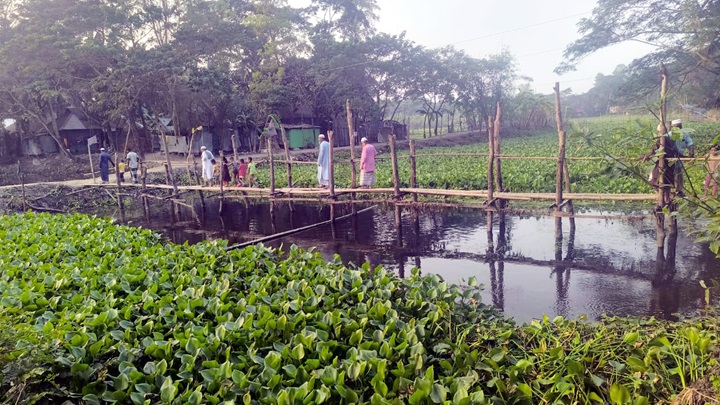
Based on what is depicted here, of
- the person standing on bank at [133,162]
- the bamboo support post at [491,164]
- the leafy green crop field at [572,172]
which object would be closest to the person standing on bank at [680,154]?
the leafy green crop field at [572,172]

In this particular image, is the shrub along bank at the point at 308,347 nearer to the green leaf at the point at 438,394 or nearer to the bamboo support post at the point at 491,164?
the green leaf at the point at 438,394

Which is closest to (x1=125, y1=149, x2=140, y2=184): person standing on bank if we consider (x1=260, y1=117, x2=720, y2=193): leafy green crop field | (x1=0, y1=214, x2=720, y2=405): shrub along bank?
(x1=260, y1=117, x2=720, y2=193): leafy green crop field

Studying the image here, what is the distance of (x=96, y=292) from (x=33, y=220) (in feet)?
19.2

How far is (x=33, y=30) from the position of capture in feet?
78.8

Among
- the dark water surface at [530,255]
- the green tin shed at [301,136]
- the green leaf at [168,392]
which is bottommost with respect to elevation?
the dark water surface at [530,255]

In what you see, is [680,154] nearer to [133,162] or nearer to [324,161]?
[324,161]

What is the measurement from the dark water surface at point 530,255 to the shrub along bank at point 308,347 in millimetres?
3266

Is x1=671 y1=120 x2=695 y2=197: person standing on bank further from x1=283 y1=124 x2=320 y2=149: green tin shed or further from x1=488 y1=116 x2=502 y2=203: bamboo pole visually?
x1=283 y1=124 x2=320 y2=149: green tin shed

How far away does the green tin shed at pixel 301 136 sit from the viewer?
30875 mm

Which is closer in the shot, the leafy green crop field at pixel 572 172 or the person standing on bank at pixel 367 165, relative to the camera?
the leafy green crop field at pixel 572 172

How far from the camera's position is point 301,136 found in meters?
31.6

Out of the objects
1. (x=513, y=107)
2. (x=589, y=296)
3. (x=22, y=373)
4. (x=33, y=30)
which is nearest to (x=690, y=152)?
(x=589, y=296)

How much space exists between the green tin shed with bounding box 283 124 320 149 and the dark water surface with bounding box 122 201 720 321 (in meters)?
16.2

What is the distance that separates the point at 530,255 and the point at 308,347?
7297mm
